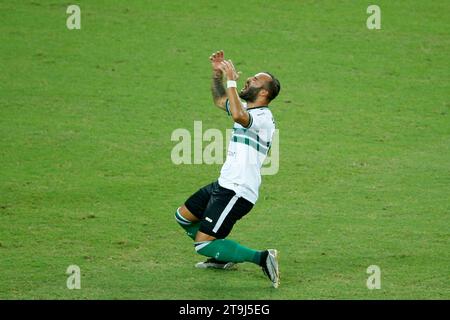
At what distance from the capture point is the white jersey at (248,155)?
29.0ft

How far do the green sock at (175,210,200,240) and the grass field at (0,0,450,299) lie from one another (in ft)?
1.25

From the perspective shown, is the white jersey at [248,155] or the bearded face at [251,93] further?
the bearded face at [251,93]

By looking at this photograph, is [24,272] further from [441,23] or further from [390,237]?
[441,23]

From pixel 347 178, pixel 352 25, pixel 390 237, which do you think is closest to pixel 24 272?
pixel 390 237

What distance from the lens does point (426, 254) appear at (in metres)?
9.72

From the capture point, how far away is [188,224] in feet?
30.5

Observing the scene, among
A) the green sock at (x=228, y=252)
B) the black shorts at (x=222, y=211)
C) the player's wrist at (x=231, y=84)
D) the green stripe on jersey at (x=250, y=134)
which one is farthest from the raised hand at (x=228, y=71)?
the green sock at (x=228, y=252)

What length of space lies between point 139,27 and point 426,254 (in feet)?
29.3

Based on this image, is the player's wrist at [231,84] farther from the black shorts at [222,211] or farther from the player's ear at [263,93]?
the black shorts at [222,211]

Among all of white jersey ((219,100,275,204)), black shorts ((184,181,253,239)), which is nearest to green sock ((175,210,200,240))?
black shorts ((184,181,253,239))

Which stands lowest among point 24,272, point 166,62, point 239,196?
point 24,272

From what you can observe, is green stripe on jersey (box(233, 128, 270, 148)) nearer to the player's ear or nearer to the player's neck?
the player's neck

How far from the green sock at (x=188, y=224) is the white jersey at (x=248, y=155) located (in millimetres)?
623

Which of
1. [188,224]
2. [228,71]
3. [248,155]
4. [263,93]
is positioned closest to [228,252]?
[188,224]
